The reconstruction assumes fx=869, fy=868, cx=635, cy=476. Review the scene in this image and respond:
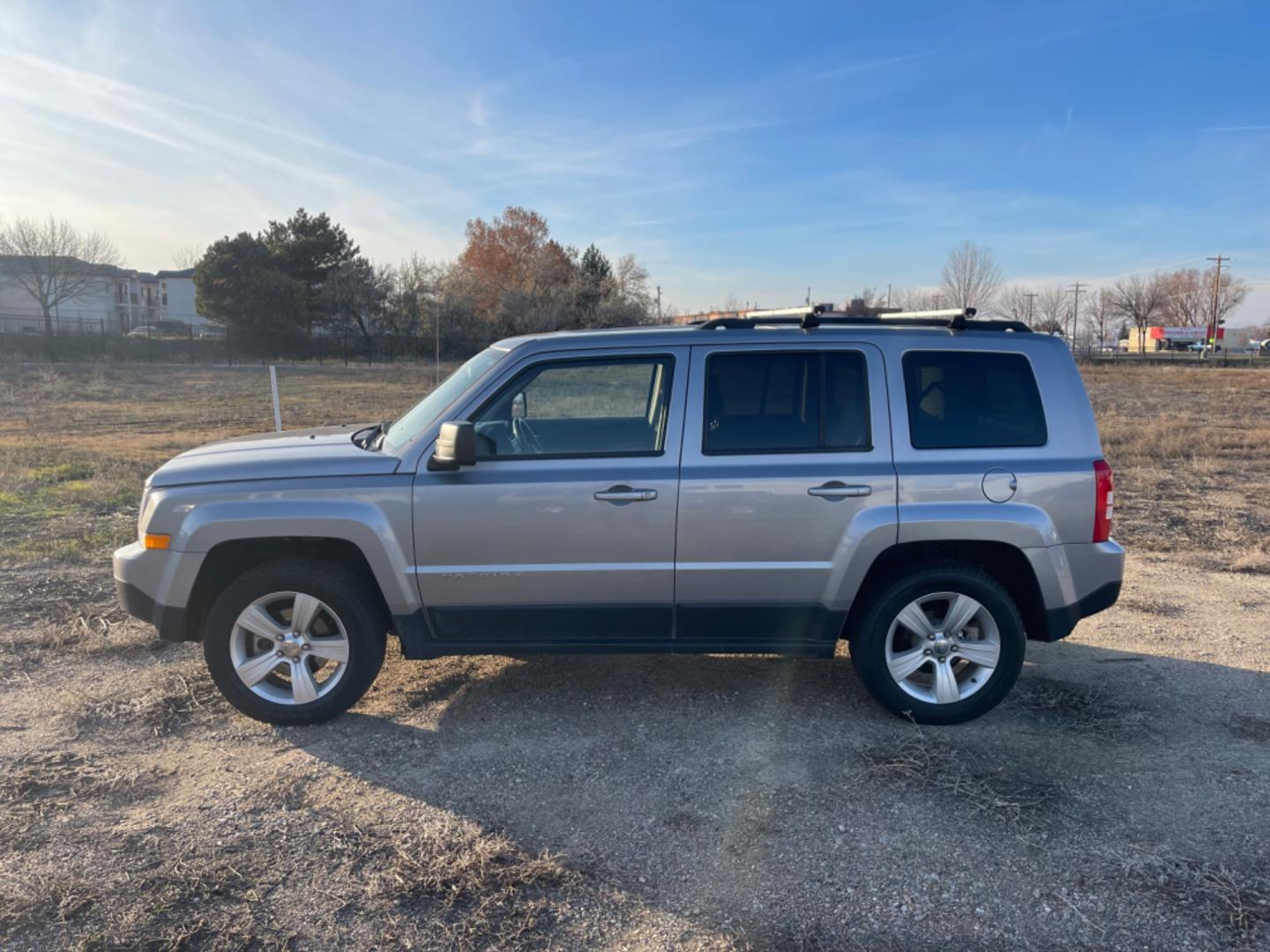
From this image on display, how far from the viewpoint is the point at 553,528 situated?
4082mm

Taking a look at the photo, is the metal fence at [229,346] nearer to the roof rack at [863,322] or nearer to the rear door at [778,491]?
the roof rack at [863,322]

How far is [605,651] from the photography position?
4273mm

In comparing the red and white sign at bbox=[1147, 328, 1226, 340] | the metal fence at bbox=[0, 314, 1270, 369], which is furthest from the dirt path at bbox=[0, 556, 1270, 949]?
the red and white sign at bbox=[1147, 328, 1226, 340]

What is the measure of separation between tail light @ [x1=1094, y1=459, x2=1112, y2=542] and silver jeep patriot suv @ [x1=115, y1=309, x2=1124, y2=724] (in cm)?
1

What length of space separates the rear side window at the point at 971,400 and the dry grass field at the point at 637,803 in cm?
143

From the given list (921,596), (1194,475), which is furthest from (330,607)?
(1194,475)

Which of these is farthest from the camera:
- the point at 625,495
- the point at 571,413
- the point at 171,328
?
the point at 171,328

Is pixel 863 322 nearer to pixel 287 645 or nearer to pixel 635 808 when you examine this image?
pixel 635 808

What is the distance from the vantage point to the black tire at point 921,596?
4188mm

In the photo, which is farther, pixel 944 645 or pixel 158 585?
pixel 944 645

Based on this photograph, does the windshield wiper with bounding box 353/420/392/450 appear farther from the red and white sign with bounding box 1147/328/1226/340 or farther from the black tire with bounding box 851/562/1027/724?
the red and white sign with bounding box 1147/328/1226/340

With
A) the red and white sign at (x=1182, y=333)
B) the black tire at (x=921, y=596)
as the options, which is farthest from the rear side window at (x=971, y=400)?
the red and white sign at (x=1182, y=333)

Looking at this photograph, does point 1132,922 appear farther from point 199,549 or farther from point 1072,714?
point 199,549

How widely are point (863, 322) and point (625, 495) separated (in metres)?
1.55
